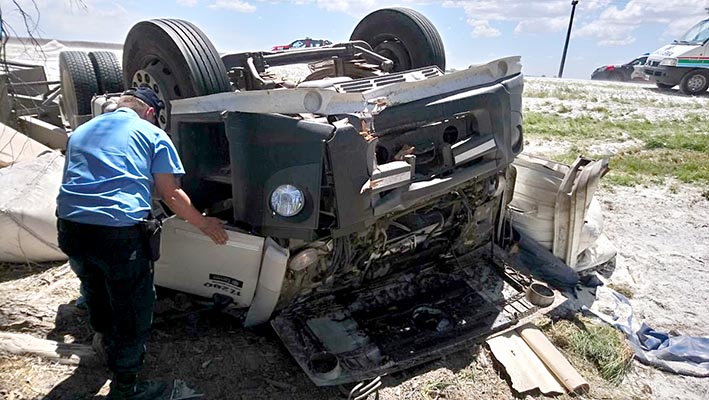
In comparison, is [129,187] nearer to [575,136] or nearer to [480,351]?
[480,351]

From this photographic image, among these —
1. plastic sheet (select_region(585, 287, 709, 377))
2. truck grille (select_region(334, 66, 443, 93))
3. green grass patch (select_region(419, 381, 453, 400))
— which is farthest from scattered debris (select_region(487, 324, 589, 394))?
truck grille (select_region(334, 66, 443, 93))

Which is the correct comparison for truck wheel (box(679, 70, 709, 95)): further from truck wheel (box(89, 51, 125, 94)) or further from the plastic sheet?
truck wheel (box(89, 51, 125, 94))

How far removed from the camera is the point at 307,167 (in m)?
2.41

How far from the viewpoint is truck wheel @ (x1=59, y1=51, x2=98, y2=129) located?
4723 mm

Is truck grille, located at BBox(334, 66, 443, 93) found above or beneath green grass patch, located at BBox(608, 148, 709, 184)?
above

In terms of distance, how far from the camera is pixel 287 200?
2.45m

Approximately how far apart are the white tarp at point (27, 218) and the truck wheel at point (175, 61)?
4.12 feet

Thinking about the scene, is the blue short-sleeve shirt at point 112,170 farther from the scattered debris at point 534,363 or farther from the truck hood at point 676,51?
the truck hood at point 676,51

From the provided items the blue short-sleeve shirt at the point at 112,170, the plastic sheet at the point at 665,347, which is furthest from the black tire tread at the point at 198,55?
the plastic sheet at the point at 665,347

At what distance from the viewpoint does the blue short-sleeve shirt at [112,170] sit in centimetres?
226

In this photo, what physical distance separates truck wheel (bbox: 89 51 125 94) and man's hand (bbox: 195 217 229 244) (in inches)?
114

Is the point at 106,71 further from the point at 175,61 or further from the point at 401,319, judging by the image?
the point at 401,319

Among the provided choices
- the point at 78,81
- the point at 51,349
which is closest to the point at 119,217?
the point at 51,349

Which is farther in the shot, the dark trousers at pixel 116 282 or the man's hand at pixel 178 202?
the man's hand at pixel 178 202
